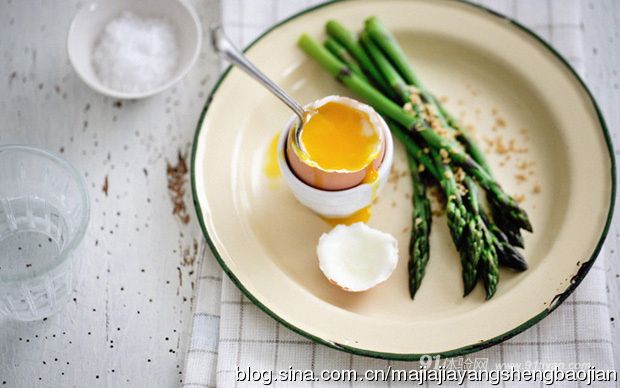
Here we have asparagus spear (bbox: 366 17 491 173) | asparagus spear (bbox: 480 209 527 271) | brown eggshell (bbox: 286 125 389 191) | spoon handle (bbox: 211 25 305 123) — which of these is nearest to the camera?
spoon handle (bbox: 211 25 305 123)

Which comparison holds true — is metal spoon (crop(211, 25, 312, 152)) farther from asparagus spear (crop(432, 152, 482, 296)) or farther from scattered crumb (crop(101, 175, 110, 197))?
scattered crumb (crop(101, 175, 110, 197))

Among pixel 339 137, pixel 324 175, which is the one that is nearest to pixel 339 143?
pixel 339 137

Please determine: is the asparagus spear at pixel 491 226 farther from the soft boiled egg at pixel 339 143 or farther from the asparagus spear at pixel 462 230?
the soft boiled egg at pixel 339 143

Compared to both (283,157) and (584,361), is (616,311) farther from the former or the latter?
(283,157)

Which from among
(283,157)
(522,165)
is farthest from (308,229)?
(522,165)

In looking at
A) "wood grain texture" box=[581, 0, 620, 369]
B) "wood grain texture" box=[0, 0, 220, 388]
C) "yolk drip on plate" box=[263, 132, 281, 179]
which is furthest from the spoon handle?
"wood grain texture" box=[581, 0, 620, 369]

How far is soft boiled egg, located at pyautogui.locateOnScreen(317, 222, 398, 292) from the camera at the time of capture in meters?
2.06

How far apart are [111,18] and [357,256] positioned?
1.33 meters

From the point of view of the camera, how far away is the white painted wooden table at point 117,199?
2.14 meters

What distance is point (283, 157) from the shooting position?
210cm

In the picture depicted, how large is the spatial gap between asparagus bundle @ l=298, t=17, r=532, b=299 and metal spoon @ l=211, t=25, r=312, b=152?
1.35 ft

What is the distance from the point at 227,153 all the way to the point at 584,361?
1361 millimetres

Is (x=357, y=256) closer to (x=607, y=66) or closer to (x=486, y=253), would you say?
(x=486, y=253)

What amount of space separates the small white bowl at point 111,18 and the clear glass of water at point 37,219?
1.25 feet
